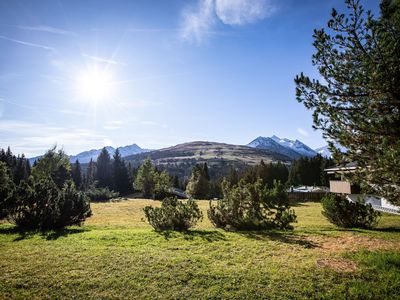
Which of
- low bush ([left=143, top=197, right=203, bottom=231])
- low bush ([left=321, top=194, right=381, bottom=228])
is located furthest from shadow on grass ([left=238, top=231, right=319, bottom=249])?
low bush ([left=321, top=194, right=381, bottom=228])

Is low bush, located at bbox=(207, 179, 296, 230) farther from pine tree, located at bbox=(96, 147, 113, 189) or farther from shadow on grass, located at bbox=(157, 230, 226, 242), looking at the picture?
pine tree, located at bbox=(96, 147, 113, 189)

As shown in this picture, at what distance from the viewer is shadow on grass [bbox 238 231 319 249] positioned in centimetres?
1084

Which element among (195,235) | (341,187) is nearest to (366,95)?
(195,235)

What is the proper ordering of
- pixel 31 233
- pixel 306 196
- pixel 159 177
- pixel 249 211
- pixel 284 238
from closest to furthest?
1. pixel 284 238
2. pixel 31 233
3. pixel 249 211
4. pixel 306 196
5. pixel 159 177

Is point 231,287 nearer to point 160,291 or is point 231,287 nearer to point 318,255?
point 160,291

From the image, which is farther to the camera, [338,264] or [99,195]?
[99,195]

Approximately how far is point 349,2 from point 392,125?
135 inches

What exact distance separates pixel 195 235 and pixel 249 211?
162 inches

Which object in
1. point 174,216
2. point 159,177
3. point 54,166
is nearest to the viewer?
point 174,216

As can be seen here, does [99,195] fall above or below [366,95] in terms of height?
below

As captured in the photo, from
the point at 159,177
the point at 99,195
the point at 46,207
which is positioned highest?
the point at 159,177

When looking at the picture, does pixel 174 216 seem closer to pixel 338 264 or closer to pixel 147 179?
pixel 338 264

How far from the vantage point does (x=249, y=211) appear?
600 inches

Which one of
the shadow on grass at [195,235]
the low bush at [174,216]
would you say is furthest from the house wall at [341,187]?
the shadow on grass at [195,235]
